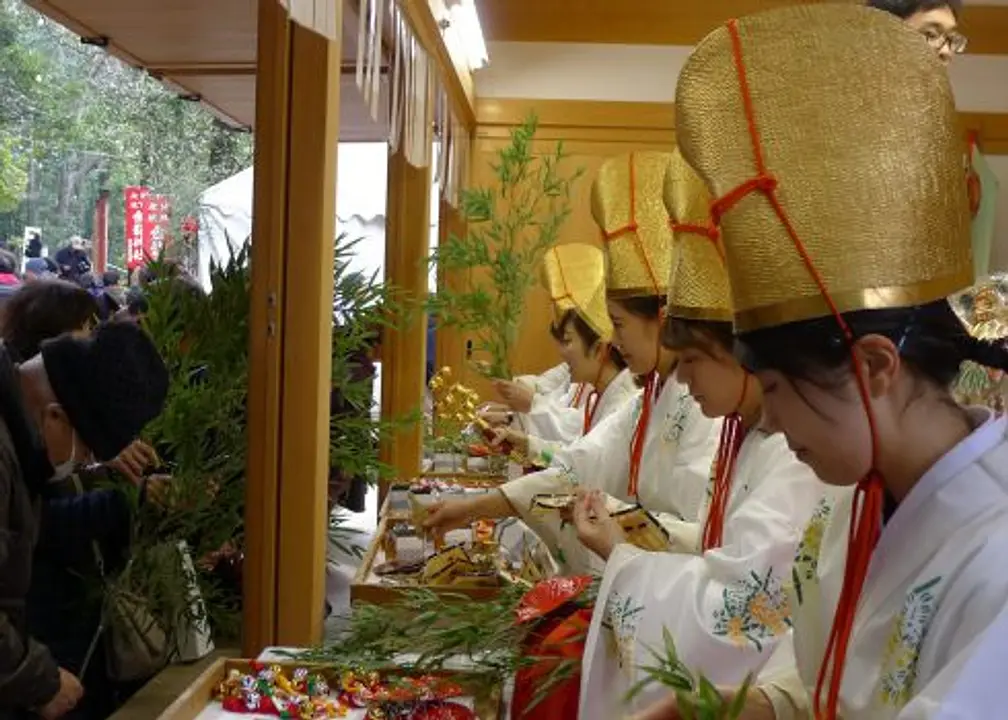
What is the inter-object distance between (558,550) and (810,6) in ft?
6.01

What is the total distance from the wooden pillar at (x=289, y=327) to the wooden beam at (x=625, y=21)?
15.0 feet

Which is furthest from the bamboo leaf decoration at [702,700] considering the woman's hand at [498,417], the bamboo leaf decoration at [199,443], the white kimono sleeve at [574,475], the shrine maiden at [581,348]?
the woman's hand at [498,417]

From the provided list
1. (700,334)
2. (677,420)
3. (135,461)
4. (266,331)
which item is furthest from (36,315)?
(700,334)

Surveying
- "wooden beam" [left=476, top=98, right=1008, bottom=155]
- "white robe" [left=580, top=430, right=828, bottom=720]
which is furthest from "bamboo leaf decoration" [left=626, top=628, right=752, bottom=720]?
"wooden beam" [left=476, top=98, right=1008, bottom=155]

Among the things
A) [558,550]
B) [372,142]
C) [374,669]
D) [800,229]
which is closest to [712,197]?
[800,229]

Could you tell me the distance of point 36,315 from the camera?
250 centimetres

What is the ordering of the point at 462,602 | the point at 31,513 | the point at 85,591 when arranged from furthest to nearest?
the point at 85,591 < the point at 462,602 < the point at 31,513

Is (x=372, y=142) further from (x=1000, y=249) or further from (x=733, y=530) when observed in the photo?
(x=733, y=530)

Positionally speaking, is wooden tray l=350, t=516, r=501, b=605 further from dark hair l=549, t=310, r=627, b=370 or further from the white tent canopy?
dark hair l=549, t=310, r=627, b=370

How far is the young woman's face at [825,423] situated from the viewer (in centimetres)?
105

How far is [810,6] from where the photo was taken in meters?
1.12

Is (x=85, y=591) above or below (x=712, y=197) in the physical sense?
below

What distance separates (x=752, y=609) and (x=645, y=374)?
853 mm

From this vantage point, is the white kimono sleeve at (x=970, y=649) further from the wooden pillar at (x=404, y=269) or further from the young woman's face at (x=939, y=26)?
the wooden pillar at (x=404, y=269)
